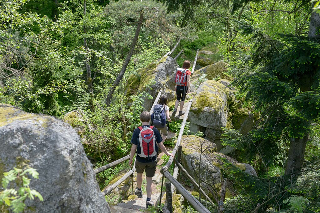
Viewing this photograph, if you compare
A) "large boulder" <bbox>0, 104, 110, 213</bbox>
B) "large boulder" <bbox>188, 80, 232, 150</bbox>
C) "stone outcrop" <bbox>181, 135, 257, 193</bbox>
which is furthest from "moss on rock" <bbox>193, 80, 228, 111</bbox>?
"large boulder" <bbox>0, 104, 110, 213</bbox>

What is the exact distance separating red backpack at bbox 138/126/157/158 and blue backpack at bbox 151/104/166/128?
2.26 m

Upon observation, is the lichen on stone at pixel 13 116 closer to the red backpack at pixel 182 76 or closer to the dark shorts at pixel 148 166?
the dark shorts at pixel 148 166

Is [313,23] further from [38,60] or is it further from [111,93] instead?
[111,93]

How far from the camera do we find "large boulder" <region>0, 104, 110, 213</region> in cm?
273

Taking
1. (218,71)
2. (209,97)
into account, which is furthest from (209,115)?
(218,71)

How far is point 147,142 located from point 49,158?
2446 mm

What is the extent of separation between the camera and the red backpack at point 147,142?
5.00 metres

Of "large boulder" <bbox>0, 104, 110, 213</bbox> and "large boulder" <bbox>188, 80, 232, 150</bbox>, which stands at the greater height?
"large boulder" <bbox>0, 104, 110, 213</bbox>

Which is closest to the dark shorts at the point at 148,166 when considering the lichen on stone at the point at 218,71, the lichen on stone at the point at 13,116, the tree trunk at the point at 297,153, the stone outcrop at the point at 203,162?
the stone outcrop at the point at 203,162

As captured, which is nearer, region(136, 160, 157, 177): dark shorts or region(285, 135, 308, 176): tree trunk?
region(136, 160, 157, 177): dark shorts

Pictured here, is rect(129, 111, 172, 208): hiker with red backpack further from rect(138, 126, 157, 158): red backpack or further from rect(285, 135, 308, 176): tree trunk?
rect(285, 135, 308, 176): tree trunk

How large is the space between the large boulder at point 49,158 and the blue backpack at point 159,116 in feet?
14.4

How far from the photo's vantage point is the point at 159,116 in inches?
292

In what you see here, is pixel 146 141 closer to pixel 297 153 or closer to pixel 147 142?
pixel 147 142
